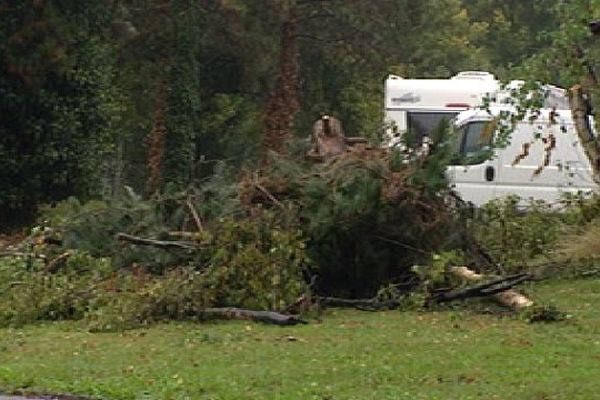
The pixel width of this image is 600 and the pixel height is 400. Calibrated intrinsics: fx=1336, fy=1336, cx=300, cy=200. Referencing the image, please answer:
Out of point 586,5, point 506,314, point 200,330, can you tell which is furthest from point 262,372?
point 586,5

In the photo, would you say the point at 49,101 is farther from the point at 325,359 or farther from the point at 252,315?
the point at 325,359

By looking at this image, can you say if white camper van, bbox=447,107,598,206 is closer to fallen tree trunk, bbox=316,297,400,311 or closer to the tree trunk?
fallen tree trunk, bbox=316,297,400,311

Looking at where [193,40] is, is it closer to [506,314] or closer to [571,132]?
[571,132]

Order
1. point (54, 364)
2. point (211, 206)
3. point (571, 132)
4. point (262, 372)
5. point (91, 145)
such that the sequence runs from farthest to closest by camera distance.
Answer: point (91, 145)
point (571, 132)
point (211, 206)
point (54, 364)
point (262, 372)

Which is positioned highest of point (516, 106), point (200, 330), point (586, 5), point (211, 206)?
point (586, 5)

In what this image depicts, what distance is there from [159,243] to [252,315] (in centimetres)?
200

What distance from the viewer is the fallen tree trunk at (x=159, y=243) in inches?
570

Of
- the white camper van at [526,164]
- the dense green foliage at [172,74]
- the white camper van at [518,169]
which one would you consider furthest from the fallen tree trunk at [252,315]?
the white camper van at [518,169]

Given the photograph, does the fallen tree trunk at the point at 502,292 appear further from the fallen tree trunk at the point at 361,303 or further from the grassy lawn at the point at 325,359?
the fallen tree trunk at the point at 361,303

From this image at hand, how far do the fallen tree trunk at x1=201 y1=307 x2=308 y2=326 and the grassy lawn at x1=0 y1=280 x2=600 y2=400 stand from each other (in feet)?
0.57

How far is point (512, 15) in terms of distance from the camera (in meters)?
58.5

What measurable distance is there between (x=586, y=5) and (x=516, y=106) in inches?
70.2

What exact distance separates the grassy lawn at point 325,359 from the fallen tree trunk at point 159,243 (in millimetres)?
1593

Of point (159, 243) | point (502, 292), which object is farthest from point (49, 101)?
point (502, 292)
